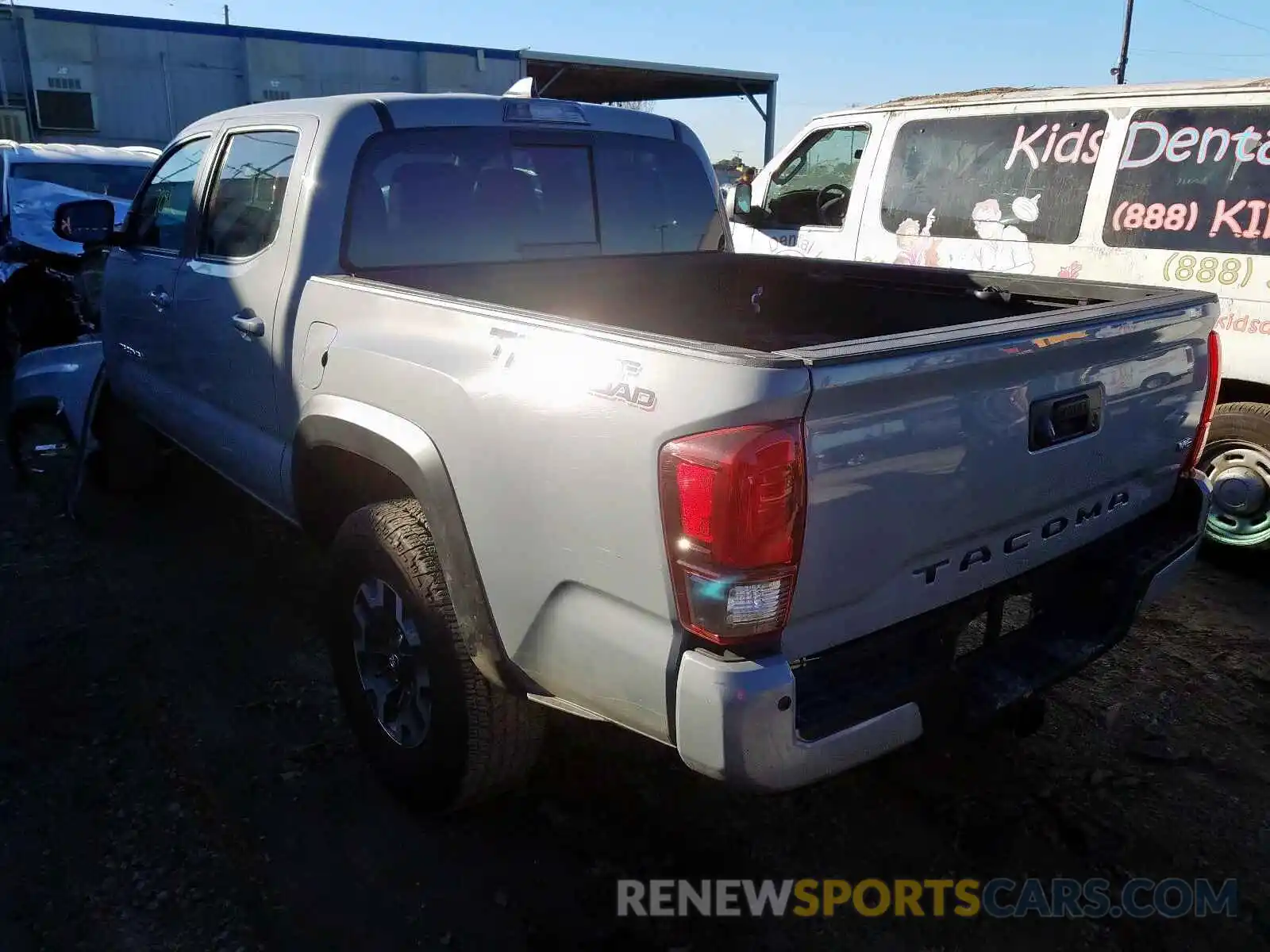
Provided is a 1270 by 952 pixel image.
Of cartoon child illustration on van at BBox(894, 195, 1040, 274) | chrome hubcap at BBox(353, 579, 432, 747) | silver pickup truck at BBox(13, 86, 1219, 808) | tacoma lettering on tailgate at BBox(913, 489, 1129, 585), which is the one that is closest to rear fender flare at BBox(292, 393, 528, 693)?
silver pickup truck at BBox(13, 86, 1219, 808)

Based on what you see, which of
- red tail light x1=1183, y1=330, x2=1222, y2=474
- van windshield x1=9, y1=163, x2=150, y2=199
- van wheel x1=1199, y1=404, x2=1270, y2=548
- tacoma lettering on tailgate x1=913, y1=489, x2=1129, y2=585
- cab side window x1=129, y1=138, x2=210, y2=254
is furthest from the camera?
van windshield x1=9, y1=163, x2=150, y2=199

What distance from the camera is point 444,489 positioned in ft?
7.77

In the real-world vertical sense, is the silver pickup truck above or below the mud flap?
above

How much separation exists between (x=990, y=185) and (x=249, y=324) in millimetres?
4030

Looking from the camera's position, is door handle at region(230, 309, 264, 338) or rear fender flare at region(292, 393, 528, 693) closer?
rear fender flare at region(292, 393, 528, 693)

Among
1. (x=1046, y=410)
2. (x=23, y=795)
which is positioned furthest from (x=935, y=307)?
(x=23, y=795)

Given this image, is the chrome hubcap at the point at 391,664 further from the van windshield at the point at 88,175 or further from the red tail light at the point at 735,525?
the van windshield at the point at 88,175

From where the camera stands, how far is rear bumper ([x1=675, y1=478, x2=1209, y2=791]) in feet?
5.97

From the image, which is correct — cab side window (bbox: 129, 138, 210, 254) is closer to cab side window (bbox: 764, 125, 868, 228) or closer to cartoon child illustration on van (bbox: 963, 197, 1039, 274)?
cab side window (bbox: 764, 125, 868, 228)

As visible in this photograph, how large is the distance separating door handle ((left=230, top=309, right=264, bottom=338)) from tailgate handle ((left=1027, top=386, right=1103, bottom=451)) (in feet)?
8.12

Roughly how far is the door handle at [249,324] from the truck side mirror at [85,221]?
1590 mm

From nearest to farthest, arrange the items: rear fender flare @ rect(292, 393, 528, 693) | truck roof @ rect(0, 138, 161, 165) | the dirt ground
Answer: rear fender flare @ rect(292, 393, 528, 693) → the dirt ground → truck roof @ rect(0, 138, 161, 165)

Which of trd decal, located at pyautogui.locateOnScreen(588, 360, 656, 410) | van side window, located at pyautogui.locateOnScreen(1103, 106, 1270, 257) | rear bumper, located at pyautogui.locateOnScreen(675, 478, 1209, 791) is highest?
van side window, located at pyautogui.locateOnScreen(1103, 106, 1270, 257)

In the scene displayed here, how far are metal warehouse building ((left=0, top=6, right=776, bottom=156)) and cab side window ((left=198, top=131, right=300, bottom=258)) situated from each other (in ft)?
66.5
